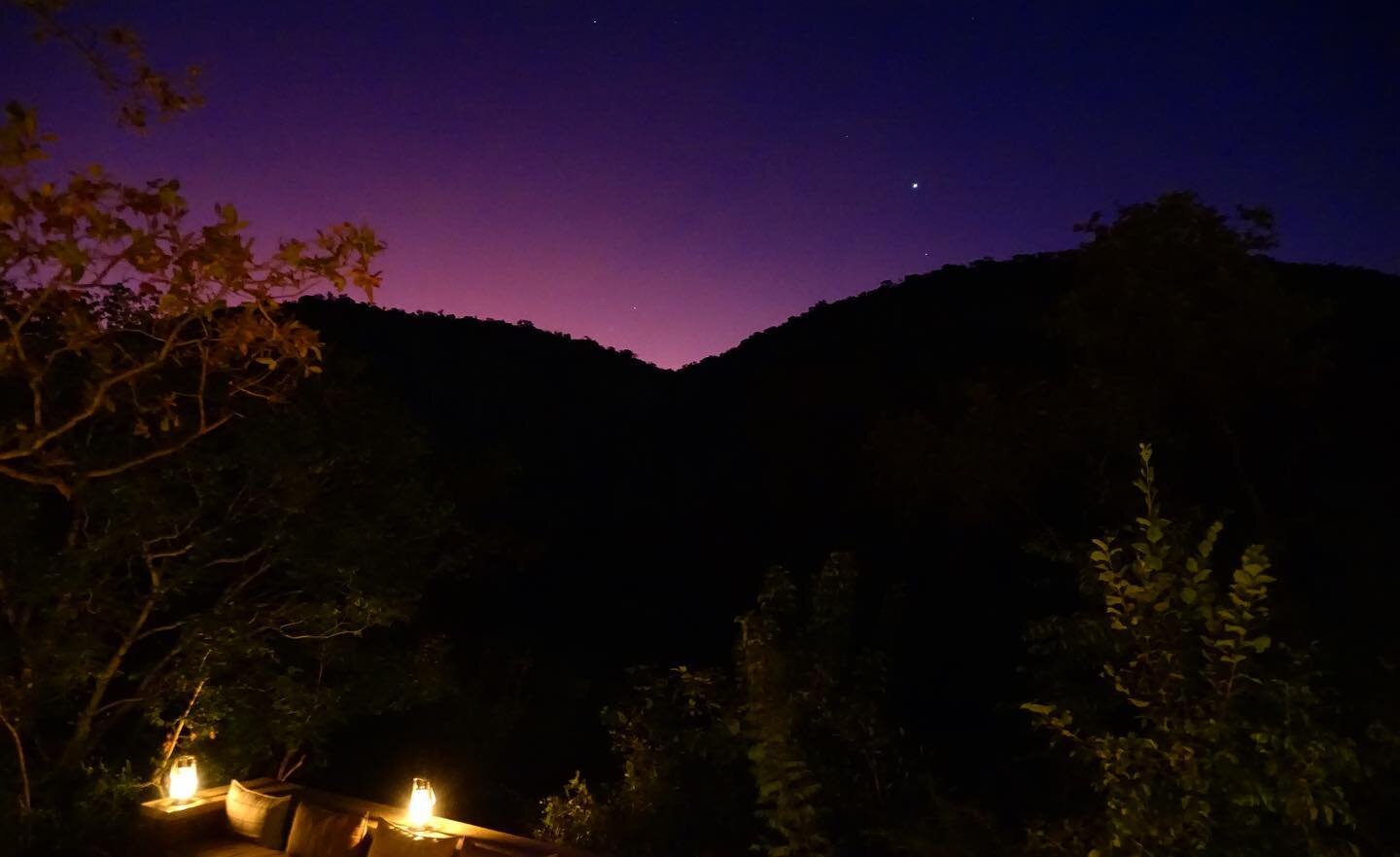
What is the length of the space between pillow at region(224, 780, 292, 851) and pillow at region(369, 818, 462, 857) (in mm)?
918

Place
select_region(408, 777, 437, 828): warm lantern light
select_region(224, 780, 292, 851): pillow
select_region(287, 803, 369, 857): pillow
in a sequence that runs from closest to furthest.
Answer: select_region(287, 803, 369, 857): pillow < select_region(408, 777, 437, 828): warm lantern light < select_region(224, 780, 292, 851): pillow

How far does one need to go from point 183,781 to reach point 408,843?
2065 millimetres

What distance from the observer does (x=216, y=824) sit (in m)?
5.96

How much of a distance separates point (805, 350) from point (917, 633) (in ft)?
36.2

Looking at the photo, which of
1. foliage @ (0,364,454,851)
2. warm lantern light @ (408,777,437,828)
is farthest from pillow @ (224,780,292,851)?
warm lantern light @ (408,777,437,828)

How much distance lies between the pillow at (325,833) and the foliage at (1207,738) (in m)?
3.98

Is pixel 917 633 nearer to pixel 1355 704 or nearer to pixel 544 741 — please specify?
pixel 544 741

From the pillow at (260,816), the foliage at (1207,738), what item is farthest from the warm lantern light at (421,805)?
the foliage at (1207,738)

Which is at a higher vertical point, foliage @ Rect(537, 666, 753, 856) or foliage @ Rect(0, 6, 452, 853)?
foliage @ Rect(0, 6, 452, 853)

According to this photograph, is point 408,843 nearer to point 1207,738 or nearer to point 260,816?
point 260,816

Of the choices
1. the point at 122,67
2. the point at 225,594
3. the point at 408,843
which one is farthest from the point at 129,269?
the point at 225,594

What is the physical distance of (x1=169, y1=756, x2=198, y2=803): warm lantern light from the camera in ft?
20.0

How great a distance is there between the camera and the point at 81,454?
5.59 meters

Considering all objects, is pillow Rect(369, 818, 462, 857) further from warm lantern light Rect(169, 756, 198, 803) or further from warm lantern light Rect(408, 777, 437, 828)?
warm lantern light Rect(169, 756, 198, 803)
